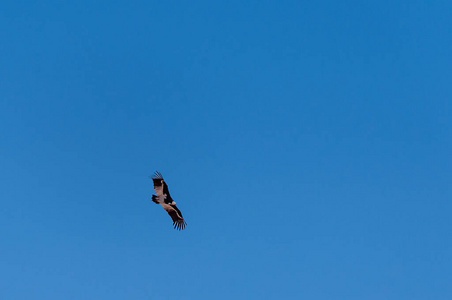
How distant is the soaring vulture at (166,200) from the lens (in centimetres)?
6412

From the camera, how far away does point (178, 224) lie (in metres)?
69.4

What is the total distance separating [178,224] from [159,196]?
5271 mm

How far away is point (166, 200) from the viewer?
66.1 m

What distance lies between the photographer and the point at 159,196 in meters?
65.5

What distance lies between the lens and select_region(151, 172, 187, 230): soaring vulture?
6412 cm
